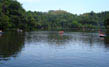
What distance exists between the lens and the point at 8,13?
12569 cm

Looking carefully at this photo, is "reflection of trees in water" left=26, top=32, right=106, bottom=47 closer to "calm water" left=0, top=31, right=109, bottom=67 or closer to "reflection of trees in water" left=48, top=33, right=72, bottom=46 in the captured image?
"reflection of trees in water" left=48, top=33, right=72, bottom=46

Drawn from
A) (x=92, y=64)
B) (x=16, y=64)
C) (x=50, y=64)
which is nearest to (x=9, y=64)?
(x=16, y=64)

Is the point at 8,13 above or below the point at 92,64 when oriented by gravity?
above

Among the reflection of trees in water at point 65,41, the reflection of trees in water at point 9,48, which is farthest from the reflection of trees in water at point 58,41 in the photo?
the reflection of trees in water at point 9,48

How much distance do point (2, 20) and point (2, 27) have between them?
6025 millimetres

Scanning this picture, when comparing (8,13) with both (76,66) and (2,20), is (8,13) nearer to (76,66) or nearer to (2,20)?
(2,20)

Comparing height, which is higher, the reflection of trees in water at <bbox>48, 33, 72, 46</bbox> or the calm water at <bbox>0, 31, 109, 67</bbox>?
the reflection of trees in water at <bbox>48, 33, 72, 46</bbox>

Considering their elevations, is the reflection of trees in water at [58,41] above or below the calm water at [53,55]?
above

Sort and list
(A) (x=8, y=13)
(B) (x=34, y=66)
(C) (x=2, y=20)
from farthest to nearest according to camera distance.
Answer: (A) (x=8, y=13) → (C) (x=2, y=20) → (B) (x=34, y=66)

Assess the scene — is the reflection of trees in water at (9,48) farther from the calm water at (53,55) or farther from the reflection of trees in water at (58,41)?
the reflection of trees in water at (58,41)

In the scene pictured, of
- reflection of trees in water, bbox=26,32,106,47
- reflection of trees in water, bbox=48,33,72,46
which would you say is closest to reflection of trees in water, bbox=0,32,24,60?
reflection of trees in water, bbox=26,32,106,47

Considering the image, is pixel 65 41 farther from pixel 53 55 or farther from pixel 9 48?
pixel 53 55

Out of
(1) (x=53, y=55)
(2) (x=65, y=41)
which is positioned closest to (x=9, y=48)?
(1) (x=53, y=55)

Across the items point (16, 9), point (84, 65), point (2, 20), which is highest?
point (16, 9)
